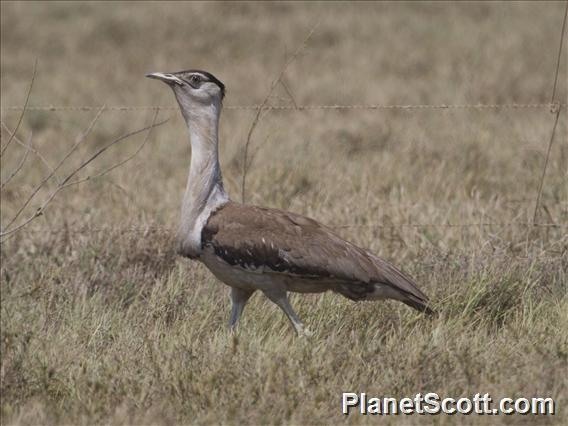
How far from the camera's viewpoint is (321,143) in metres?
10.3

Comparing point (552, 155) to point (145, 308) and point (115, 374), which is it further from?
point (115, 374)

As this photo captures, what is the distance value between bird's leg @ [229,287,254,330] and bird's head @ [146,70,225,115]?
3.12ft

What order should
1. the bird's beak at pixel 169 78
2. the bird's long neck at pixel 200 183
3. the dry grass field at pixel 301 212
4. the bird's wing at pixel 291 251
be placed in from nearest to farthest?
the dry grass field at pixel 301 212 → the bird's wing at pixel 291 251 → the bird's long neck at pixel 200 183 → the bird's beak at pixel 169 78

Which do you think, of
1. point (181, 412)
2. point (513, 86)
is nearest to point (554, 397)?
point (181, 412)

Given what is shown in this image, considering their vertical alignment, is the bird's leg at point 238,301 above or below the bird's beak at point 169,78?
below

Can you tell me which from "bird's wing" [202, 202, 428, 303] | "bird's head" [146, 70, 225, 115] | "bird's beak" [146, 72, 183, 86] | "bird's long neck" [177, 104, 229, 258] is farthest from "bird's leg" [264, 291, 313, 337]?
"bird's beak" [146, 72, 183, 86]

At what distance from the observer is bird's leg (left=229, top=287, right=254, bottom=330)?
5.34m

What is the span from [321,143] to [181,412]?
6110mm

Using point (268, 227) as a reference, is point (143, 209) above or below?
below

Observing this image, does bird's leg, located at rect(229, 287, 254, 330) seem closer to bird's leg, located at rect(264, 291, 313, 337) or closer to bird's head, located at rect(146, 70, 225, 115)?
bird's leg, located at rect(264, 291, 313, 337)

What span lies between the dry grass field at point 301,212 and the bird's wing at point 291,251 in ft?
0.94

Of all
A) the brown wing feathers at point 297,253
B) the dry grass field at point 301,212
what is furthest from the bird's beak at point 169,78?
the dry grass field at point 301,212

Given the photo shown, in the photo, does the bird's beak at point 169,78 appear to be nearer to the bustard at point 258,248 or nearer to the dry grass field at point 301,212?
the bustard at point 258,248

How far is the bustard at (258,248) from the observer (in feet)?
16.8
